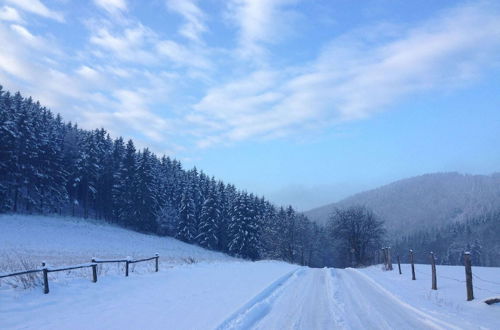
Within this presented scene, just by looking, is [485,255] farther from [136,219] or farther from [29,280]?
[29,280]

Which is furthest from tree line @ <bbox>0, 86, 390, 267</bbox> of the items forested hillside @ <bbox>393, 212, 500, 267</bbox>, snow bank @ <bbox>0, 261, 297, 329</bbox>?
forested hillside @ <bbox>393, 212, 500, 267</bbox>

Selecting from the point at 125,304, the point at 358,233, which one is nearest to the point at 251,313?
the point at 125,304

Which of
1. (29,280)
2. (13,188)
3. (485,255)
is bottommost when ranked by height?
(485,255)

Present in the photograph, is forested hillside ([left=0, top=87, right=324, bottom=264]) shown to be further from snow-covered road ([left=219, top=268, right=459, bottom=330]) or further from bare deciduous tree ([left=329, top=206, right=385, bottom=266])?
snow-covered road ([left=219, top=268, right=459, bottom=330])

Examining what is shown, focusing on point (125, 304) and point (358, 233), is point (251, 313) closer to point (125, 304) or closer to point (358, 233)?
point (125, 304)

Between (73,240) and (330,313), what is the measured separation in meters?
44.9

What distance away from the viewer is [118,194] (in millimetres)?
72250

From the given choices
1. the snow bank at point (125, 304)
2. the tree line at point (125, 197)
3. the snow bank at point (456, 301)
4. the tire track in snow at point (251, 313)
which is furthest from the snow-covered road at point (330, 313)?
the tree line at point (125, 197)

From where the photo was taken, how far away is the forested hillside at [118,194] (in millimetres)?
55094

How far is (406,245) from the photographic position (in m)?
152

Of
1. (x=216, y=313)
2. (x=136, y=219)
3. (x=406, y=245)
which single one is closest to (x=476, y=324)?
(x=216, y=313)

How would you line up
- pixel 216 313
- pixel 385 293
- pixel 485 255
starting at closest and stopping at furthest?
1. pixel 216 313
2. pixel 385 293
3. pixel 485 255

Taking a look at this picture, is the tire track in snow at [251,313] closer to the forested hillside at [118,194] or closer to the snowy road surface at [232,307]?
the snowy road surface at [232,307]

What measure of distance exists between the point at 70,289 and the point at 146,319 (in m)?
4.90
